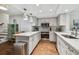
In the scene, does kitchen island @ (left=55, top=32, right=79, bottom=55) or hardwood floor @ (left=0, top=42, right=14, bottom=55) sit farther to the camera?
hardwood floor @ (left=0, top=42, right=14, bottom=55)

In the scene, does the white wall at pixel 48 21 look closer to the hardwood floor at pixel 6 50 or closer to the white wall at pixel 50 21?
the white wall at pixel 50 21

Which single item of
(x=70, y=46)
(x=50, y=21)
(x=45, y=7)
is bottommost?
(x=70, y=46)

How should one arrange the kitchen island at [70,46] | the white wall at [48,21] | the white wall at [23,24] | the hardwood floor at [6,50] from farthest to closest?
1. the white wall at [48,21]
2. the white wall at [23,24]
3. the hardwood floor at [6,50]
4. the kitchen island at [70,46]

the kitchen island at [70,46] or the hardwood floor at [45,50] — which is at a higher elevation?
the kitchen island at [70,46]

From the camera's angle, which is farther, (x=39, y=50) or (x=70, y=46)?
(x=39, y=50)

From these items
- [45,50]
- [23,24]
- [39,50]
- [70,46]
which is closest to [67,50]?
[70,46]

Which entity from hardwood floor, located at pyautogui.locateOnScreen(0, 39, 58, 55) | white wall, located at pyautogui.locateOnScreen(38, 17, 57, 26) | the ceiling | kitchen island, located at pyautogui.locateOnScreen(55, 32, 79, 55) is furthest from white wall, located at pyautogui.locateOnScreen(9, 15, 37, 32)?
kitchen island, located at pyautogui.locateOnScreen(55, 32, 79, 55)

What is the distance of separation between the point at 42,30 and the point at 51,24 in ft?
3.84

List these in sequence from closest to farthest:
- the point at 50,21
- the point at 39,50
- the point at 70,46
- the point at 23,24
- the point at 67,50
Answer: the point at 70,46
the point at 67,50
the point at 39,50
the point at 23,24
the point at 50,21

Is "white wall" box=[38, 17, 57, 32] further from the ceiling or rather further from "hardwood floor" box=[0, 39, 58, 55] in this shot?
"hardwood floor" box=[0, 39, 58, 55]

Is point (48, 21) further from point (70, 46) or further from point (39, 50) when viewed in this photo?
point (70, 46)

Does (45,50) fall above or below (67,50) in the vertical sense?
below

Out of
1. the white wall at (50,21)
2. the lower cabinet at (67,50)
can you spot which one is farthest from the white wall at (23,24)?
the lower cabinet at (67,50)
